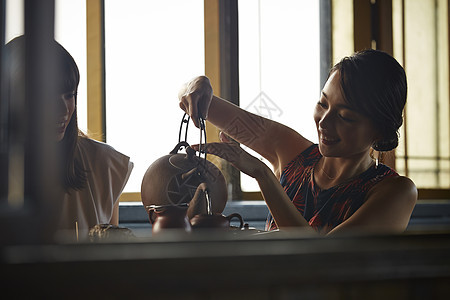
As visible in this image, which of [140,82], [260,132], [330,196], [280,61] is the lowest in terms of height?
[330,196]

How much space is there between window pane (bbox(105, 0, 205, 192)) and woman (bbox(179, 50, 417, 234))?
1018mm

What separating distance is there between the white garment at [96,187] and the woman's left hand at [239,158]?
344 mm

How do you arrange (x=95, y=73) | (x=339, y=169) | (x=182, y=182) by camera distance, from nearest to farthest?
(x=182, y=182), (x=339, y=169), (x=95, y=73)

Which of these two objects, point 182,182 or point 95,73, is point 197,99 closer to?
point 182,182

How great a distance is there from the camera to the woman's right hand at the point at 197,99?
48.9 inches

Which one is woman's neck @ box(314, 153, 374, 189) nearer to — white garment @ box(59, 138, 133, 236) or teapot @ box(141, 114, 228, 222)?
teapot @ box(141, 114, 228, 222)

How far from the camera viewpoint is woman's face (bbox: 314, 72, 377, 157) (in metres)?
1.15

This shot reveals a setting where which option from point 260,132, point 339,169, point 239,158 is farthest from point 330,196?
point 260,132

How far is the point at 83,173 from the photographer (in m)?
1.36

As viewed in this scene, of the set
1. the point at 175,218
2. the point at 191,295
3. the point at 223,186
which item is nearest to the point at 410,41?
the point at 223,186

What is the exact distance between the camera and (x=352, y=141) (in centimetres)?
117

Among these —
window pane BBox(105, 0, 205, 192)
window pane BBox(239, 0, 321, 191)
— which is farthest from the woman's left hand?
window pane BBox(239, 0, 321, 191)

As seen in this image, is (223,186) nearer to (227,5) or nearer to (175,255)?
(175,255)

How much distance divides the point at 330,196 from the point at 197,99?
387 millimetres
